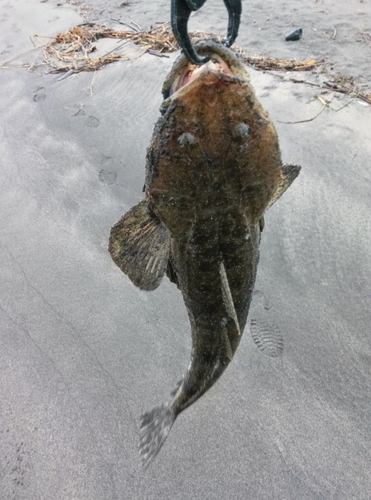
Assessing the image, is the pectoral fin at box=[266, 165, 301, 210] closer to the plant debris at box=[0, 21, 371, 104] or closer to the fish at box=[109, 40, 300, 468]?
the fish at box=[109, 40, 300, 468]

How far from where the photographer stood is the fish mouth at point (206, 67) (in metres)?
1.42

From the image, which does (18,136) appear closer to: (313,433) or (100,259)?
(100,259)

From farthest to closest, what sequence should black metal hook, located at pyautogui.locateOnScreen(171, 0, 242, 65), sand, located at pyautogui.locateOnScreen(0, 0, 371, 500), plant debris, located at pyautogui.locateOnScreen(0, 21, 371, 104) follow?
plant debris, located at pyautogui.locateOnScreen(0, 21, 371, 104) < sand, located at pyautogui.locateOnScreen(0, 0, 371, 500) < black metal hook, located at pyautogui.locateOnScreen(171, 0, 242, 65)

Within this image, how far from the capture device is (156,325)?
340 centimetres

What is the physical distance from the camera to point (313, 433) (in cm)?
281

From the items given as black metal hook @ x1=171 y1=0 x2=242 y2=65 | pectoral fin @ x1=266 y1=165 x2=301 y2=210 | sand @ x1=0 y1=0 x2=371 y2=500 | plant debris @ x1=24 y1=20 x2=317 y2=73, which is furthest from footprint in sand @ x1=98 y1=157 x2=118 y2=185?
black metal hook @ x1=171 y1=0 x2=242 y2=65

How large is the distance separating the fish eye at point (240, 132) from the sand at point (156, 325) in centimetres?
210

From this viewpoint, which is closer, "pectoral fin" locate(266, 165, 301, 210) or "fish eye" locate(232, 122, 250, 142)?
"fish eye" locate(232, 122, 250, 142)

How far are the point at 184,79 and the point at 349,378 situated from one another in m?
2.45

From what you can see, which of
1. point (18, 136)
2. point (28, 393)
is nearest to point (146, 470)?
point (28, 393)

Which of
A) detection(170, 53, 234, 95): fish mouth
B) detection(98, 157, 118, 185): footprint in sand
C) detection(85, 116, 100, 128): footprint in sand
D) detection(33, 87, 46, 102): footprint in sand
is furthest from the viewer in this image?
detection(33, 87, 46, 102): footprint in sand

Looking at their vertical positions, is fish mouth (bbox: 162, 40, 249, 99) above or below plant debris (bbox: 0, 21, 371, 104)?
above

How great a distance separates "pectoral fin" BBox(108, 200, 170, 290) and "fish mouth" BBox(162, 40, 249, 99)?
56cm

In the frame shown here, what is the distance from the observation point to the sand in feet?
9.05
